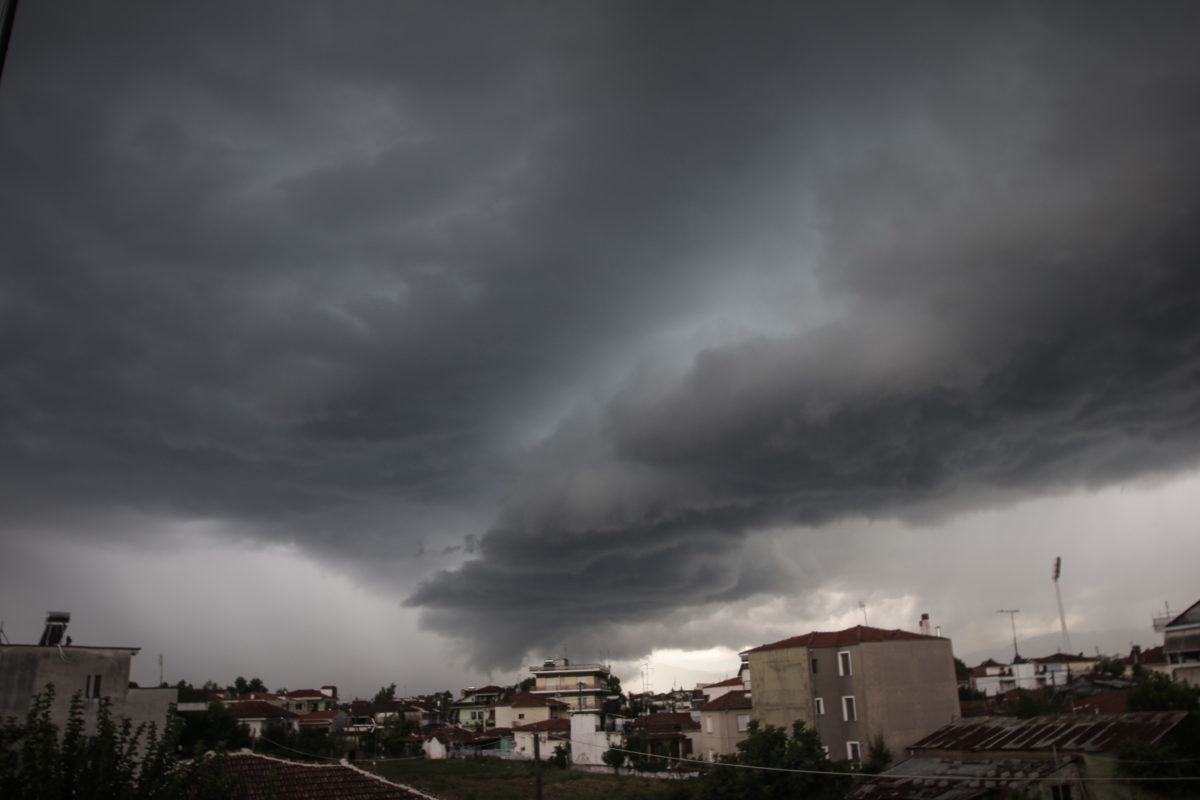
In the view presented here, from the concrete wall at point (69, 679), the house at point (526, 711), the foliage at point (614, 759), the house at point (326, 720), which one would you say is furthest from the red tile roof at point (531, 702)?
the concrete wall at point (69, 679)

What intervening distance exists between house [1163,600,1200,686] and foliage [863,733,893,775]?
73.6 feet

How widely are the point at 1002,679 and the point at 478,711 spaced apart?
78.4 m

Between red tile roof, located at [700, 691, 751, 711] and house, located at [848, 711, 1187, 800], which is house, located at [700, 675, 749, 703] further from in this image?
house, located at [848, 711, 1187, 800]

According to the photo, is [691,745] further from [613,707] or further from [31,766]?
[31,766]

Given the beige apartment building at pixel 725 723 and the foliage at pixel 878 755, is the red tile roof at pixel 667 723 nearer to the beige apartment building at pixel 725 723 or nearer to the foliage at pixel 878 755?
the beige apartment building at pixel 725 723

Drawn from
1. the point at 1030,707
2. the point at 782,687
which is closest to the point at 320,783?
the point at 782,687

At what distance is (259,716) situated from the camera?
104 meters

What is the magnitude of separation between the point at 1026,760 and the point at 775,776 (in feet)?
52.5

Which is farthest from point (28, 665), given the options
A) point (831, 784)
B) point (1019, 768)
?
point (1019, 768)

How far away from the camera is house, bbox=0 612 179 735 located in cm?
4469

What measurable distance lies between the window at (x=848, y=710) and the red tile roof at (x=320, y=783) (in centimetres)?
4206

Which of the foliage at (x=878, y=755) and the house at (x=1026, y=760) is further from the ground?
the house at (x=1026, y=760)

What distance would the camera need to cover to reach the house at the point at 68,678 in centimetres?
4469

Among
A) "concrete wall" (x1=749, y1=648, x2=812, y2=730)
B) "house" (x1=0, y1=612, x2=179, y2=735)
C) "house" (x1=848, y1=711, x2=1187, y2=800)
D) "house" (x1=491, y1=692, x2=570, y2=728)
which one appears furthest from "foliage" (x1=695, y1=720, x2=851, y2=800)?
"house" (x1=491, y1=692, x2=570, y2=728)
